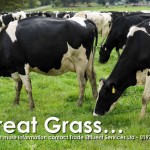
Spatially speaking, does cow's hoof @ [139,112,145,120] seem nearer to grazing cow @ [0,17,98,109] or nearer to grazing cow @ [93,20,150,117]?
grazing cow @ [93,20,150,117]

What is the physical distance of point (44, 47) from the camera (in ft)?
28.9

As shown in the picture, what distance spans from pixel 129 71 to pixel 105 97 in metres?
0.78

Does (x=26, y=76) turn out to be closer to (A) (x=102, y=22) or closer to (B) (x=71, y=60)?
(B) (x=71, y=60)

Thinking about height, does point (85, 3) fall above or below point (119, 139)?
below

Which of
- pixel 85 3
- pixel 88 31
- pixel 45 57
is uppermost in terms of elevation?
pixel 88 31

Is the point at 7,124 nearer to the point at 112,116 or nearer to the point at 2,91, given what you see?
the point at 112,116

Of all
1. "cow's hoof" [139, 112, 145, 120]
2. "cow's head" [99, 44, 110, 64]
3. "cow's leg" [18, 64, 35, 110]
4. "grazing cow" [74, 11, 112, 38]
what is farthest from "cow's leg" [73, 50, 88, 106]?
"grazing cow" [74, 11, 112, 38]

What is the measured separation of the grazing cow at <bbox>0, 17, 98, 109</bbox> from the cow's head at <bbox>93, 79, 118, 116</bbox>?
1.42m

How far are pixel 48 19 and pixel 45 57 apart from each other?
1.07 m

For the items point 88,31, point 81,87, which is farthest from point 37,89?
point 88,31

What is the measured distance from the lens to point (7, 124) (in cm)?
772

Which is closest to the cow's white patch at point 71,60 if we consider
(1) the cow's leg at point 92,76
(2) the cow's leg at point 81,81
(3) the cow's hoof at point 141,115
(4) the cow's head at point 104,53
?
(2) the cow's leg at point 81,81

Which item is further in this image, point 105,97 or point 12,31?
point 12,31

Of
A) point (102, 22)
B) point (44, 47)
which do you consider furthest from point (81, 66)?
point (102, 22)
